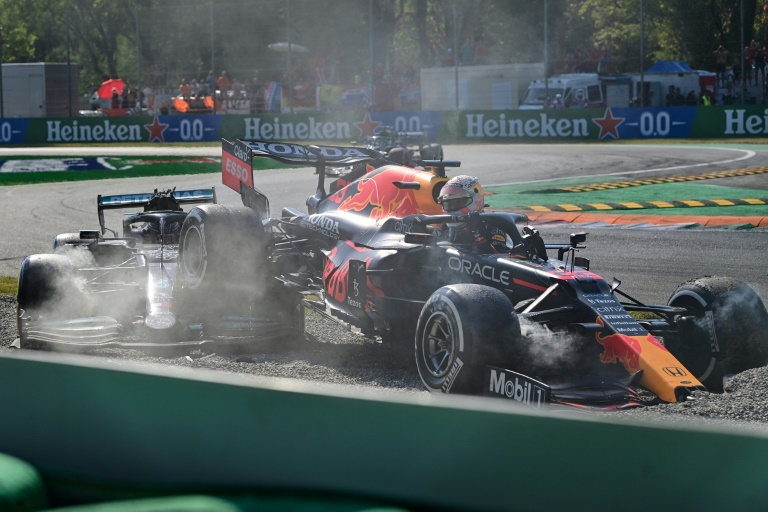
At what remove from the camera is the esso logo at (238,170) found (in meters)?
9.05

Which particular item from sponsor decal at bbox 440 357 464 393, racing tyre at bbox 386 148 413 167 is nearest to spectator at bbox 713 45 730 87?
racing tyre at bbox 386 148 413 167

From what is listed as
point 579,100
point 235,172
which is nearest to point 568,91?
point 579,100

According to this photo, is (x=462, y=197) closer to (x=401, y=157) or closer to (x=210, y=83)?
(x=401, y=157)

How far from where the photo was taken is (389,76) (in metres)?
32.4

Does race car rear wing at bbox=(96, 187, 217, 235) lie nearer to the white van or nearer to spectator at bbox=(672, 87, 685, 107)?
the white van

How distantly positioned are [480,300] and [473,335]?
21 centimetres

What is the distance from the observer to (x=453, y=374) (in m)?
5.58

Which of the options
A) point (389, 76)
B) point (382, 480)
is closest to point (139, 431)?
point (382, 480)

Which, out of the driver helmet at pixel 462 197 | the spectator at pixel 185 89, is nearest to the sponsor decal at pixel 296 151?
the driver helmet at pixel 462 197

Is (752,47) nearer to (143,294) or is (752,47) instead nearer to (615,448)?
(143,294)

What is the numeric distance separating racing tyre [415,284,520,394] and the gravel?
0.33 metres

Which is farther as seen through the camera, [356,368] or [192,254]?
[192,254]

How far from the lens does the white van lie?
96.6 ft

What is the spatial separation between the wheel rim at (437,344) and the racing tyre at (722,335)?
1544 mm
